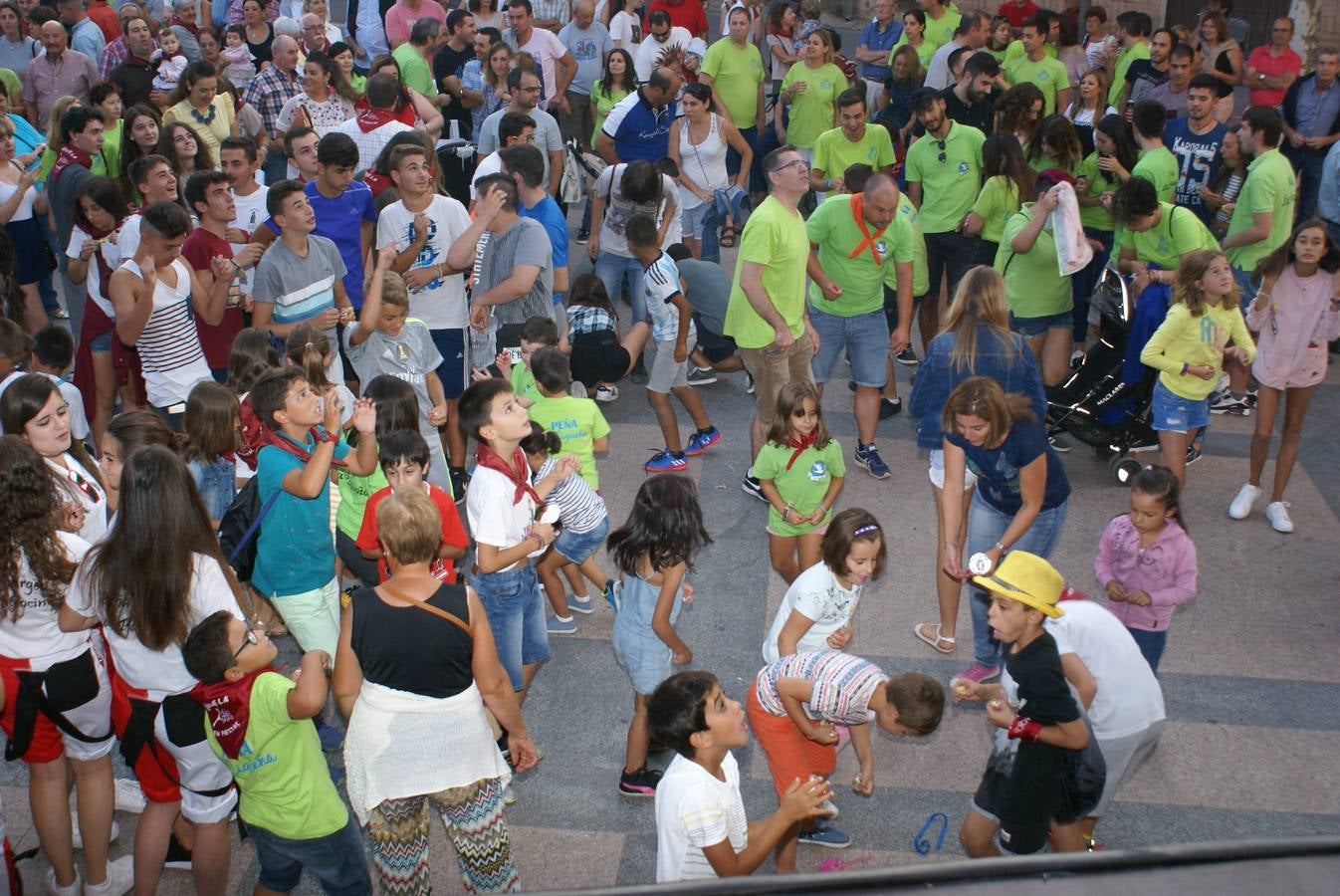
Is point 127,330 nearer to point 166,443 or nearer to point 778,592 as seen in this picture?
point 166,443

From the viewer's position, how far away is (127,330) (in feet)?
20.8

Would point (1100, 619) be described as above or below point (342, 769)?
above

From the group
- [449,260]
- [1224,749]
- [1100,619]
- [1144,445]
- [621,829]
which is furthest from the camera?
[1144,445]

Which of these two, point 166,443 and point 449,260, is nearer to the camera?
point 166,443

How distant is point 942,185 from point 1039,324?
4.49 ft

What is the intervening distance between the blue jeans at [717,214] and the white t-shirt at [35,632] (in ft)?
20.9

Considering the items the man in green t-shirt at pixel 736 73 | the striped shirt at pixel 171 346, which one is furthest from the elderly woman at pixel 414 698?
the man in green t-shirt at pixel 736 73

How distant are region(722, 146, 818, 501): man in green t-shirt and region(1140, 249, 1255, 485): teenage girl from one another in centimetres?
187

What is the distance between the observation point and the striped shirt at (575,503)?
5.54 m

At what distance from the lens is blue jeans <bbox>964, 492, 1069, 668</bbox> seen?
5.57 meters

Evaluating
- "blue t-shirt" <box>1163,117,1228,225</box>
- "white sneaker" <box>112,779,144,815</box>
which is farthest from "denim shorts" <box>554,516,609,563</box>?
"blue t-shirt" <box>1163,117,1228,225</box>

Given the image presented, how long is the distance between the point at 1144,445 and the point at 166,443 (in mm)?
Result: 5777

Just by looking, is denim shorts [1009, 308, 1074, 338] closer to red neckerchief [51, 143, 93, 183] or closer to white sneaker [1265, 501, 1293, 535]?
white sneaker [1265, 501, 1293, 535]

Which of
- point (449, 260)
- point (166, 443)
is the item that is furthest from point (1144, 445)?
point (166, 443)
